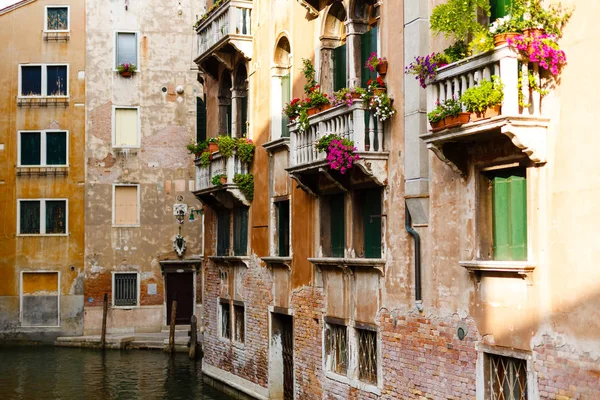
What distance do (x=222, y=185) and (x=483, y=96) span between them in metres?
9.05

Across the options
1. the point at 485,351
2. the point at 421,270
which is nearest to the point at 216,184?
the point at 421,270

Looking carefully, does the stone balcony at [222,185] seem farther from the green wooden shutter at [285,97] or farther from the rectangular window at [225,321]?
the rectangular window at [225,321]

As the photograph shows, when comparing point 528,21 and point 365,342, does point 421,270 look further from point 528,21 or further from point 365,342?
point 528,21

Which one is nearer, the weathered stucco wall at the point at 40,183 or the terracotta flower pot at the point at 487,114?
the terracotta flower pot at the point at 487,114

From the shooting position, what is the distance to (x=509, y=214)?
8.55m

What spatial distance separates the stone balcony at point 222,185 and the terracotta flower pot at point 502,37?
8.81 m

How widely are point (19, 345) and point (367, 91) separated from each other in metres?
20.0

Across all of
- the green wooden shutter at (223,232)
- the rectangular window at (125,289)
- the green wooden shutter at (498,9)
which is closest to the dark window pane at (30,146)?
the rectangular window at (125,289)

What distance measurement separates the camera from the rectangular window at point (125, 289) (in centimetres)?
2823

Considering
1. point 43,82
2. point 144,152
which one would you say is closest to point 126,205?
point 144,152

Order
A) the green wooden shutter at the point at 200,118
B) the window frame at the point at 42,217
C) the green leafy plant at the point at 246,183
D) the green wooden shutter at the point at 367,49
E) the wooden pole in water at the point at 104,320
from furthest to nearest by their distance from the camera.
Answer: the window frame at the point at 42,217 < the green wooden shutter at the point at 200,118 < the wooden pole in water at the point at 104,320 < the green leafy plant at the point at 246,183 < the green wooden shutter at the point at 367,49

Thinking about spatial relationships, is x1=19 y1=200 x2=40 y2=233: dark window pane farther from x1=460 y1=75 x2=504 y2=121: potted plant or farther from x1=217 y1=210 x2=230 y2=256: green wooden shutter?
x1=460 y1=75 x2=504 y2=121: potted plant

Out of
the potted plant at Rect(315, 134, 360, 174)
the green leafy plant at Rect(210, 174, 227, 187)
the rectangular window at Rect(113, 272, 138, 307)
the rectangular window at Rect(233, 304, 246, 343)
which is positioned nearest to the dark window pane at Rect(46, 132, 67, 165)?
the rectangular window at Rect(113, 272, 138, 307)

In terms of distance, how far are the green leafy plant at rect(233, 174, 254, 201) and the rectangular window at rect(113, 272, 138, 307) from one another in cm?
1300
